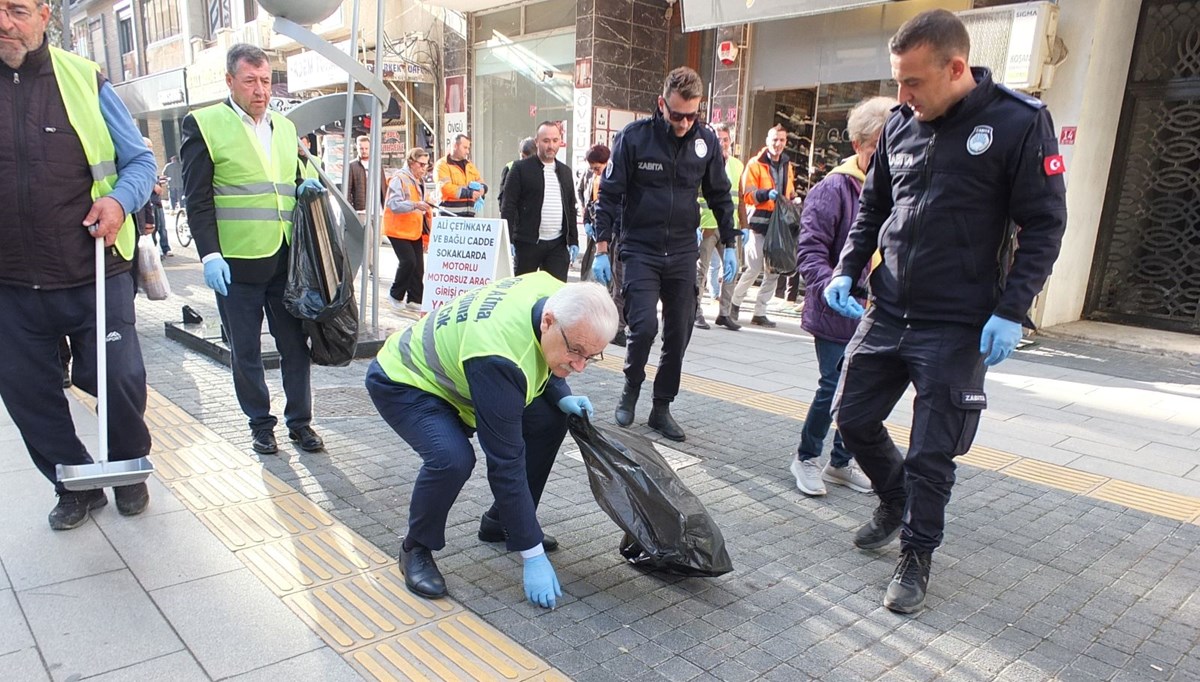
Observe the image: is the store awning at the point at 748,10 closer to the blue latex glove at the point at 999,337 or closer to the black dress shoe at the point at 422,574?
the blue latex glove at the point at 999,337

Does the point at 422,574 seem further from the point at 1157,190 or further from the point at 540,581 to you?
the point at 1157,190

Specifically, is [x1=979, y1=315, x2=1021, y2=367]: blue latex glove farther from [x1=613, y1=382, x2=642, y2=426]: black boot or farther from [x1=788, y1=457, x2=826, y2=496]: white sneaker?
[x1=613, y1=382, x2=642, y2=426]: black boot

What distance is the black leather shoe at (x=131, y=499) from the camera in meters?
3.14

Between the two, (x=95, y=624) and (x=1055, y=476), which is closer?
(x=95, y=624)

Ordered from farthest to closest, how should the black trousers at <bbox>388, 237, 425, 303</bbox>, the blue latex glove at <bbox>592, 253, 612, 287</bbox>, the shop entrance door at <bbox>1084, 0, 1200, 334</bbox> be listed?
1. the black trousers at <bbox>388, 237, 425, 303</bbox>
2. the shop entrance door at <bbox>1084, 0, 1200, 334</bbox>
3. the blue latex glove at <bbox>592, 253, 612, 287</bbox>

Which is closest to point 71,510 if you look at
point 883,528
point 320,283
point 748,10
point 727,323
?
point 320,283

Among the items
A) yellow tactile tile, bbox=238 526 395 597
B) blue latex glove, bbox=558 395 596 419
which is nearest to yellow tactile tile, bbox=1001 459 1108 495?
blue latex glove, bbox=558 395 596 419

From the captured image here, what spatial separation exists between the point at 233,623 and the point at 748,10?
852cm

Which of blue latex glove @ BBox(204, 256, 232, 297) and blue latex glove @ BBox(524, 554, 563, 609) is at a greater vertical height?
blue latex glove @ BBox(204, 256, 232, 297)

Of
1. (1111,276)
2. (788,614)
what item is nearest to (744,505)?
(788,614)

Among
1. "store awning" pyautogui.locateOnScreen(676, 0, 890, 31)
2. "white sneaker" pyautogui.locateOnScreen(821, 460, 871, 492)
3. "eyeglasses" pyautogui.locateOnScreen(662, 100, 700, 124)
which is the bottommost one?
"white sneaker" pyautogui.locateOnScreen(821, 460, 871, 492)

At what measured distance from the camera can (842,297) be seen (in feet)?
10.0

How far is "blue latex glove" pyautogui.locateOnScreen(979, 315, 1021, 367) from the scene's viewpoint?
2.40m

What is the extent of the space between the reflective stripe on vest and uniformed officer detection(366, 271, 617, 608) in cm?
126
